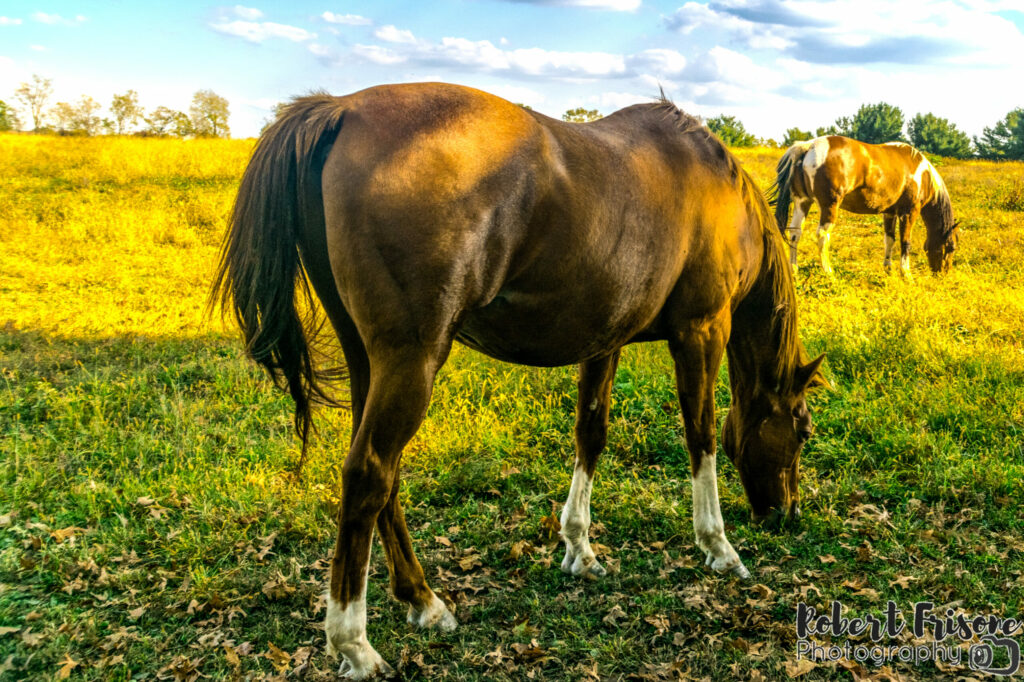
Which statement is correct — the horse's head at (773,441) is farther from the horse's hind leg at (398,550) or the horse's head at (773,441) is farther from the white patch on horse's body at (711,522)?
the horse's hind leg at (398,550)

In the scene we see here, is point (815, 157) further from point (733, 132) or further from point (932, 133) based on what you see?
point (932, 133)

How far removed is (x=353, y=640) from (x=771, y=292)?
3.00 metres

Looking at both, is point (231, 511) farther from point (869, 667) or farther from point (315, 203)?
point (869, 667)

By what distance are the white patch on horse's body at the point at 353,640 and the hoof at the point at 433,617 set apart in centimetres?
40

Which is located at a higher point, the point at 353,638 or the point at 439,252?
the point at 439,252

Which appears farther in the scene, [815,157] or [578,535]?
[815,157]

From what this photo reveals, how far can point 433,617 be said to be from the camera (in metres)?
3.53

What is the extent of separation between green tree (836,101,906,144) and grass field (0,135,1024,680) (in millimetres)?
33467

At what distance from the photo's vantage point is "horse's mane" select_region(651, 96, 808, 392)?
4.04 meters

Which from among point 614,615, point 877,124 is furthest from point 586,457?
point 877,124

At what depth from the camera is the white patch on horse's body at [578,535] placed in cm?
407

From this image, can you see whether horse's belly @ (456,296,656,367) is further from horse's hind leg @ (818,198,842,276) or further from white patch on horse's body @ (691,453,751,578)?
horse's hind leg @ (818,198,842,276)

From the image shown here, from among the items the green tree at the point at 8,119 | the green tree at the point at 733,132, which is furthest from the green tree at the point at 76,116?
the green tree at the point at 733,132

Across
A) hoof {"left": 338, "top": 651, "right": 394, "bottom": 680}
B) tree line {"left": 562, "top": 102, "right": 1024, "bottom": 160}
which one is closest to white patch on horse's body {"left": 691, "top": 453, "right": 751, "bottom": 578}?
hoof {"left": 338, "top": 651, "right": 394, "bottom": 680}
